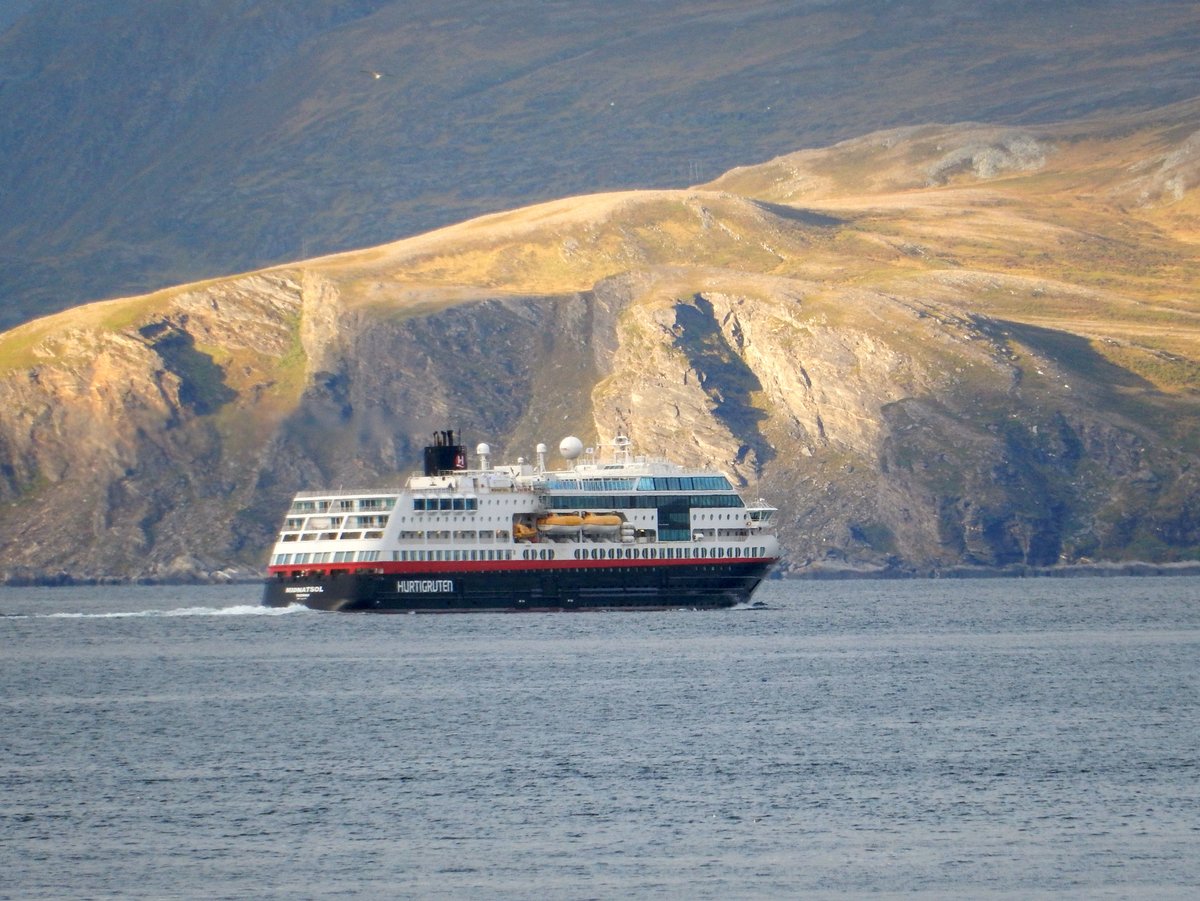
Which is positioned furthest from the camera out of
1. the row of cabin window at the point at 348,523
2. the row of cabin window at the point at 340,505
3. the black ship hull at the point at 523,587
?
the row of cabin window at the point at 340,505

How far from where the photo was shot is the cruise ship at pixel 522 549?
135250 mm

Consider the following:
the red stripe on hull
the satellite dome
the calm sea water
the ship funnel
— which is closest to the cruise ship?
the red stripe on hull

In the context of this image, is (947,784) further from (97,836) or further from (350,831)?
(97,836)

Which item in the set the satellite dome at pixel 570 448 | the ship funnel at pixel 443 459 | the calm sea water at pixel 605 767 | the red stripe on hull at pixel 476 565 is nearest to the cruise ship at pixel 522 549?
the red stripe on hull at pixel 476 565

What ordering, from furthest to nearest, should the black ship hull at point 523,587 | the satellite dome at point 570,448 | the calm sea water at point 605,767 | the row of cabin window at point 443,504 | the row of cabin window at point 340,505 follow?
the satellite dome at point 570,448 < the row of cabin window at point 340,505 < the row of cabin window at point 443,504 < the black ship hull at point 523,587 < the calm sea water at point 605,767

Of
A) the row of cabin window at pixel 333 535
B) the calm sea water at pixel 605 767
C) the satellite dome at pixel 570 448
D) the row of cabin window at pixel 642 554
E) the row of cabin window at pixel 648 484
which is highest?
the satellite dome at pixel 570 448

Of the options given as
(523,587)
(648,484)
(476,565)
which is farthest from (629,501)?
(476,565)

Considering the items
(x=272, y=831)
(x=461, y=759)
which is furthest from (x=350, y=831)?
(x=461, y=759)

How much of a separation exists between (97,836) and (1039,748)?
96.3 feet

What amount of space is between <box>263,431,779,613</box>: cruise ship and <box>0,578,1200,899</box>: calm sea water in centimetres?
1794

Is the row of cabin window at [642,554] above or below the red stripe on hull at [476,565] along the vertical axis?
above

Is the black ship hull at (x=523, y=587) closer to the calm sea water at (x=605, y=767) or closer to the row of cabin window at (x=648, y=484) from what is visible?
the row of cabin window at (x=648, y=484)

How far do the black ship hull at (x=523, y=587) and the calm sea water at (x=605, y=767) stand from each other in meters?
17.7

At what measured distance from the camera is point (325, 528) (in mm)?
136875
